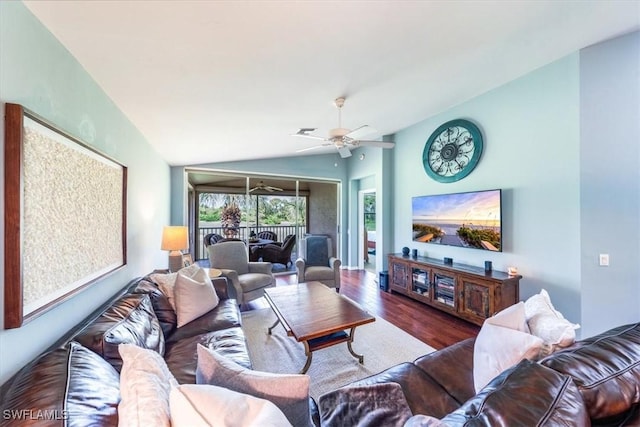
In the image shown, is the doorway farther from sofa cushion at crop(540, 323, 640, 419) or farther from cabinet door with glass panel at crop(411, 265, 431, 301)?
sofa cushion at crop(540, 323, 640, 419)

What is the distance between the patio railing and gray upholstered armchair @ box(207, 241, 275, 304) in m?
1.46

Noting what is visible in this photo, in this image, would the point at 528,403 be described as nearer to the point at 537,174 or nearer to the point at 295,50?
the point at 295,50

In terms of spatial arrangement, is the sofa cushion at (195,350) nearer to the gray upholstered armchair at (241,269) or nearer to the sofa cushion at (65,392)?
the sofa cushion at (65,392)

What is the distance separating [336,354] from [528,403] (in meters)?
1.94

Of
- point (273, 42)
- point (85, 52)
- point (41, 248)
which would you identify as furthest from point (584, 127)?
point (41, 248)

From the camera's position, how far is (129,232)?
94.8 inches

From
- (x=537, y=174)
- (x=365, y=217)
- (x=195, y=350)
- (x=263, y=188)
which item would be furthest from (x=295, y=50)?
(x=365, y=217)

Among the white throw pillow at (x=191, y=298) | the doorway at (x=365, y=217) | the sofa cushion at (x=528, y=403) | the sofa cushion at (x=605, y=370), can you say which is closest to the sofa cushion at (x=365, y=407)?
the sofa cushion at (x=528, y=403)

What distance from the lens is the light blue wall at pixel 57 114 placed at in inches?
40.6

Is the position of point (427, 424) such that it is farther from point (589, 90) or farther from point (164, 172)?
point (164, 172)

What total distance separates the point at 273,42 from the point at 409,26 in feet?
3.10

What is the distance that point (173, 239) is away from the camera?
3.12 m

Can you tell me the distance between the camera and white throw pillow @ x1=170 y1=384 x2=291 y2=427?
2.19 feet

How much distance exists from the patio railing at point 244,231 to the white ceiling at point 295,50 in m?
2.55
